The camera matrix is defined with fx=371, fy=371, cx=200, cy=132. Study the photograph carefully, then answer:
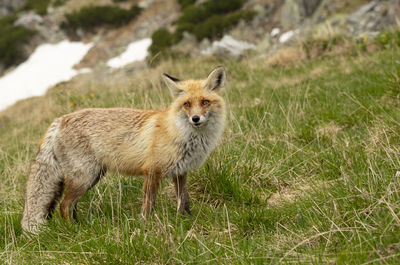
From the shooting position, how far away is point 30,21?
32906 mm

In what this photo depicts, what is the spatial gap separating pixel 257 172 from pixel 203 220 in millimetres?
1049

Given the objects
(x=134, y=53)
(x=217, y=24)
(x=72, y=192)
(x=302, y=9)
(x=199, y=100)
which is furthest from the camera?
(x=134, y=53)

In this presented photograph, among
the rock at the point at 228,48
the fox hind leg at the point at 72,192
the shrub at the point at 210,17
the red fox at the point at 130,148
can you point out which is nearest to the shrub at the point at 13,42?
the shrub at the point at 210,17

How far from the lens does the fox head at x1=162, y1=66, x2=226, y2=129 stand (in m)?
3.69

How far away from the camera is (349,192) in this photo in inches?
115

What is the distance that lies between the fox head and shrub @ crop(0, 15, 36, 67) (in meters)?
29.8

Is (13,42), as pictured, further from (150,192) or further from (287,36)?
(150,192)

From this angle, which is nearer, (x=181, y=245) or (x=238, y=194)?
(x=181, y=245)

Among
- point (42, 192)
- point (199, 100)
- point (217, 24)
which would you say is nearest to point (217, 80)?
point (199, 100)

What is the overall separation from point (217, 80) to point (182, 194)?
1.28 m

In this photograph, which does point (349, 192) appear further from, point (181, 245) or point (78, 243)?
point (78, 243)

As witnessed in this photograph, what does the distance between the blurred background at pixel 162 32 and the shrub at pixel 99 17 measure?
82 mm

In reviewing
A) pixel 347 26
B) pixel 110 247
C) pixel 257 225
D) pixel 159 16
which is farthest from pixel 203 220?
pixel 159 16

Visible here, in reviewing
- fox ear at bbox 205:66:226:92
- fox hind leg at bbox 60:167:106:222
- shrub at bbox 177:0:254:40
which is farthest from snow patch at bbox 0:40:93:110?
fox ear at bbox 205:66:226:92
